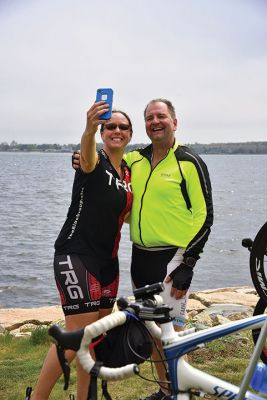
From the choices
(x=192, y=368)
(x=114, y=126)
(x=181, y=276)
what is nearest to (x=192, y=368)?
(x=192, y=368)

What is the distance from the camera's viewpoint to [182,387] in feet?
9.90

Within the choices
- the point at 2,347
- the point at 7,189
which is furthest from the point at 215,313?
the point at 7,189

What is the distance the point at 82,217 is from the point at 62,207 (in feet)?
112

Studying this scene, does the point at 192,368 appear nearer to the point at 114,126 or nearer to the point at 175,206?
the point at 175,206

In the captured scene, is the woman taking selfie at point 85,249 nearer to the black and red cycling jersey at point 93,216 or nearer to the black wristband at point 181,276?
the black and red cycling jersey at point 93,216

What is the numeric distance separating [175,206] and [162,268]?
0.50 metres

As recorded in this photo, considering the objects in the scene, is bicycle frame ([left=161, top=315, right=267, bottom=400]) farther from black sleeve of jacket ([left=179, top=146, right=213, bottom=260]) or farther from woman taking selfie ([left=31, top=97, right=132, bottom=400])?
black sleeve of jacket ([left=179, top=146, right=213, bottom=260])

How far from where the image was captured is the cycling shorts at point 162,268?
4371mm

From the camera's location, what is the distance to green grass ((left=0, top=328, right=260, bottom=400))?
5.30 m

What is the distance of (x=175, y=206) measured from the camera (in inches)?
175

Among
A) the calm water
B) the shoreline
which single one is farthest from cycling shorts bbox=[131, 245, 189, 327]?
the calm water

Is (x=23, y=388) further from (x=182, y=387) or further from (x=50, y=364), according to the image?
(x=182, y=387)

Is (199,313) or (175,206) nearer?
(175,206)

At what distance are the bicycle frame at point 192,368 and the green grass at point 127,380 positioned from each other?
7.32ft
